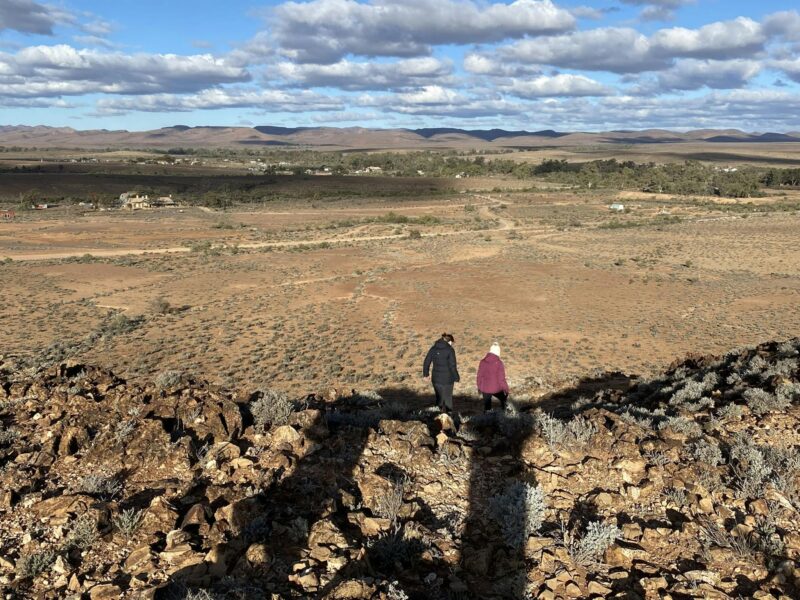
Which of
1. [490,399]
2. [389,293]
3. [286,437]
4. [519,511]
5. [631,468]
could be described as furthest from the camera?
[389,293]

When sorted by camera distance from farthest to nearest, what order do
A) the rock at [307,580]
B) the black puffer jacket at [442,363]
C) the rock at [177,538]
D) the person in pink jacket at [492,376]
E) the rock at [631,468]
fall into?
the person in pink jacket at [492,376] → the black puffer jacket at [442,363] → the rock at [631,468] → the rock at [177,538] → the rock at [307,580]

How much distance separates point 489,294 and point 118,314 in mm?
14500

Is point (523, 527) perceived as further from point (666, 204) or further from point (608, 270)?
point (666, 204)

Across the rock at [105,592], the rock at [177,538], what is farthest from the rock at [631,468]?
the rock at [105,592]

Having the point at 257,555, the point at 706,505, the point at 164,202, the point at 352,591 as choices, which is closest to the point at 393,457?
the point at 257,555

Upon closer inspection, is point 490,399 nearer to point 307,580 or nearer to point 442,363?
point 442,363

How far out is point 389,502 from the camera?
16.7ft

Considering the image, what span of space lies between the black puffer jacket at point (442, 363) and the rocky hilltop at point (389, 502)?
44.6 inches

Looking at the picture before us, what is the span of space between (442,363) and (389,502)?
3.71 m

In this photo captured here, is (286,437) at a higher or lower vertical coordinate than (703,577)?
higher

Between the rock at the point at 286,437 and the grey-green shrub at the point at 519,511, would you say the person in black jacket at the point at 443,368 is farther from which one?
the grey-green shrub at the point at 519,511

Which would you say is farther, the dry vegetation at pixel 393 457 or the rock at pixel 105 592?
the dry vegetation at pixel 393 457

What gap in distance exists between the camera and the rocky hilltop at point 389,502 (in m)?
4.18

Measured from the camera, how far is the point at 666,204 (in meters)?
62.5
